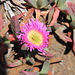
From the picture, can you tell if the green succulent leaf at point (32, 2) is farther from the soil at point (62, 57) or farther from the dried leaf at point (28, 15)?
the soil at point (62, 57)

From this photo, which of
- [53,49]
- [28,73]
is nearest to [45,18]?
[53,49]

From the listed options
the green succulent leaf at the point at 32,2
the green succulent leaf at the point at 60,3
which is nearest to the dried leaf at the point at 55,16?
the green succulent leaf at the point at 60,3

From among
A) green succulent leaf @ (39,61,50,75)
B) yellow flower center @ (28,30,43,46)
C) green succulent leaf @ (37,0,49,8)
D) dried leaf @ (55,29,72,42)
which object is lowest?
green succulent leaf @ (39,61,50,75)

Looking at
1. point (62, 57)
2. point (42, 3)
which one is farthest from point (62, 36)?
point (42, 3)

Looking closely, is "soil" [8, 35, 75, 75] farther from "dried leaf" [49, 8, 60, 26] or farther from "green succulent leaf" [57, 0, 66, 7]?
"green succulent leaf" [57, 0, 66, 7]

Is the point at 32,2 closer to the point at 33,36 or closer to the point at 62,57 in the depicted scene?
the point at 33,36

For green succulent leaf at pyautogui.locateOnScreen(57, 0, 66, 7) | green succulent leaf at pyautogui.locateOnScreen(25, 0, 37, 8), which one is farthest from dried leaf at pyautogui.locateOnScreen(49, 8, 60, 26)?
green succulent leaf at pyautogui.locateOnScreen(25, 0, 37, 8)

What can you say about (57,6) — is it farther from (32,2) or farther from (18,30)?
(18,30)
